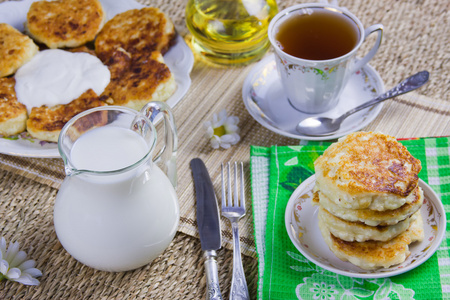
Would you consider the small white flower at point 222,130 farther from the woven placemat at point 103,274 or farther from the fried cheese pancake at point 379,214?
the fried cheese pancake at point 379,214

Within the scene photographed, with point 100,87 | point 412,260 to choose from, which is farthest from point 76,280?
point 412,260

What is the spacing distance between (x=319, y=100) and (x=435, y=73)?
1.50 feet

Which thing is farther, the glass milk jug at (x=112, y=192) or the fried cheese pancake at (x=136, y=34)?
the fried cheese pancake at (x=136, y=34)

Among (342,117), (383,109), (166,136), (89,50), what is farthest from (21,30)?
(383,109)

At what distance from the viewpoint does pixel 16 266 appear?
132cm

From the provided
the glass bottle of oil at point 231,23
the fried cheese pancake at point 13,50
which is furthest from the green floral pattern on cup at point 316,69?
the fried cheese pancake at point 13,50

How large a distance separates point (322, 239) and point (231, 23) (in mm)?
843

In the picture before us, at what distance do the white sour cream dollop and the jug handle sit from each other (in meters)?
0.42

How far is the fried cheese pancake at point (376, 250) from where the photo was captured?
1.17m

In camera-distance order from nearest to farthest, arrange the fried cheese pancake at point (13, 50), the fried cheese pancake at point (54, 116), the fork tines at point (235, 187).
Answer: the fork tines at point (235, 187), the fried cheese pancake at point (54, 116), the fried cheese pancake at point (13, 50)

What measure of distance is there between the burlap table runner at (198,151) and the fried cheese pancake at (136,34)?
163mm

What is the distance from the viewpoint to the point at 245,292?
3.96ft

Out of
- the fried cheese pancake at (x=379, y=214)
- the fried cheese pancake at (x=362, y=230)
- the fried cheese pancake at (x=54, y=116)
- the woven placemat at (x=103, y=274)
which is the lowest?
the woven placemat at (x=103, y=274)

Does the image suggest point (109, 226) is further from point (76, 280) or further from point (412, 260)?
point (412, 260)
